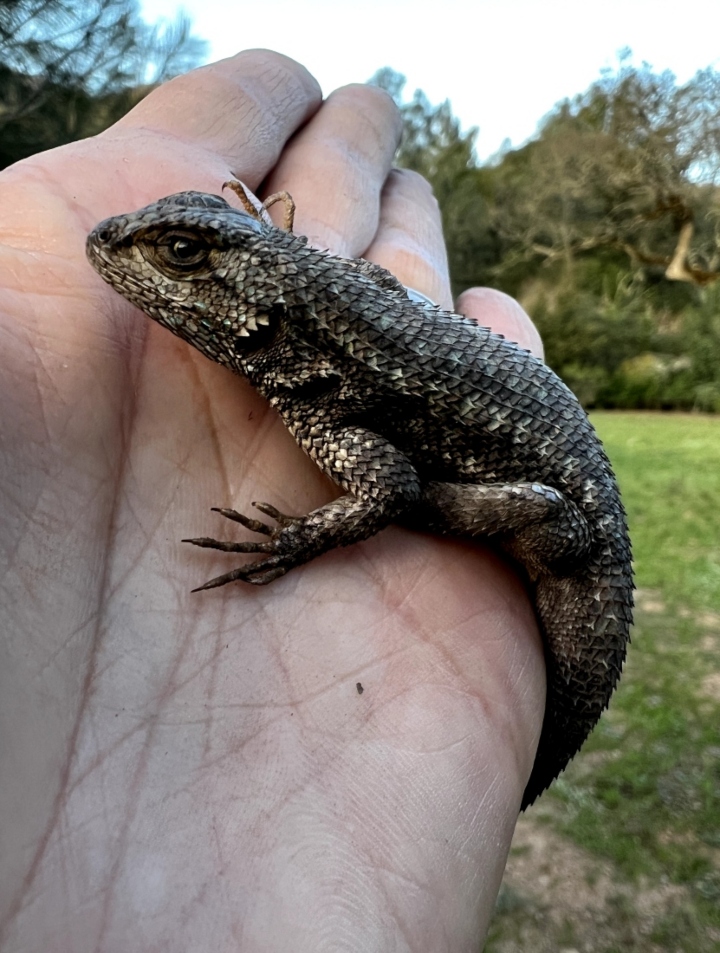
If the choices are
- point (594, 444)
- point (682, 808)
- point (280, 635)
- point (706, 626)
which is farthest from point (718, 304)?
point (280, 635)

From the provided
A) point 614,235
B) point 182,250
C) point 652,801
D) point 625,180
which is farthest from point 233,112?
point 614,235

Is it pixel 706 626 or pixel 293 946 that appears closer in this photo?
pixel 293 946

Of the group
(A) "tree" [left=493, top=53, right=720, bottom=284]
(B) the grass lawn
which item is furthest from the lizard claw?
(A) "tree" [left=493, top=53, right=720, bottom=284]

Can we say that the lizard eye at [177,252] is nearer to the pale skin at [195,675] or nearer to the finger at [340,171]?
the pale skin at [195,675]

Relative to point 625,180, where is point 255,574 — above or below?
below

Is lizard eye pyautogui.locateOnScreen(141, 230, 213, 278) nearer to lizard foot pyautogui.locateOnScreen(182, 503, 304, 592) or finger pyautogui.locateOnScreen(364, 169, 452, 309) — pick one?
lizard foot pyautogui.locateOnScreen(182, 503, 304, 592)

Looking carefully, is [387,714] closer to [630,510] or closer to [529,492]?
[529,492]

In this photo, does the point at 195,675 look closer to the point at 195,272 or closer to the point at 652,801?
the point at 195,272
